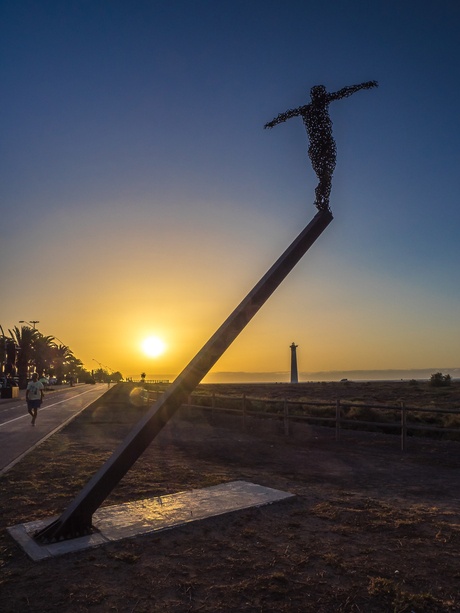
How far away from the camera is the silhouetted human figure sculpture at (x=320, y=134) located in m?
6.16

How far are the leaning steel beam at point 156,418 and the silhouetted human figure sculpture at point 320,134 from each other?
1.44m

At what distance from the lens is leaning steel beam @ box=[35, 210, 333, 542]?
4.52 m

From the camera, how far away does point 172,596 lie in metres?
3.40

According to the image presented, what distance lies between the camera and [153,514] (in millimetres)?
5281

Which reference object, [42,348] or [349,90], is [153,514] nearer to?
[349,90]

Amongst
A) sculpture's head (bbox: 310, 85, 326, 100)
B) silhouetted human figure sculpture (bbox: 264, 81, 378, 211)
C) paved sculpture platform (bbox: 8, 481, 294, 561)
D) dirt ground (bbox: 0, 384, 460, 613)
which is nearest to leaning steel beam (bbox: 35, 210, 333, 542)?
paved sculpture platform (bbox: 8, 481, 294, 561)

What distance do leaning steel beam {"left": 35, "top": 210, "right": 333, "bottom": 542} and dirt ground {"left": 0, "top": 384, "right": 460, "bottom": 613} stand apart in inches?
17.8

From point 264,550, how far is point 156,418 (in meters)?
1.75

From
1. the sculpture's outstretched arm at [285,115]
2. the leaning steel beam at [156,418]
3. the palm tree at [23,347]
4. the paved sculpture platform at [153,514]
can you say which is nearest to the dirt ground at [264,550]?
the paved sculpture platform at [153,514]

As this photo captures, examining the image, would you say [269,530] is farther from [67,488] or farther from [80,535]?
[67,488]

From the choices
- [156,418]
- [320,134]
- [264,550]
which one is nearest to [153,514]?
[156,418]

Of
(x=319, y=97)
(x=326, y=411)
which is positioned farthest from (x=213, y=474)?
(x=326, y=411)

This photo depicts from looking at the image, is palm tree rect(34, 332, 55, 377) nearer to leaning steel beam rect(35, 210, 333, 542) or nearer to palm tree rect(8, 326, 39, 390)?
palm tree rect(8, 326, 39, 390)

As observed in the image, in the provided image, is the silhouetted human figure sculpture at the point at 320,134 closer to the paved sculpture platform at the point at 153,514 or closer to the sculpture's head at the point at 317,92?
the sculpture's head at the point at 317,92
